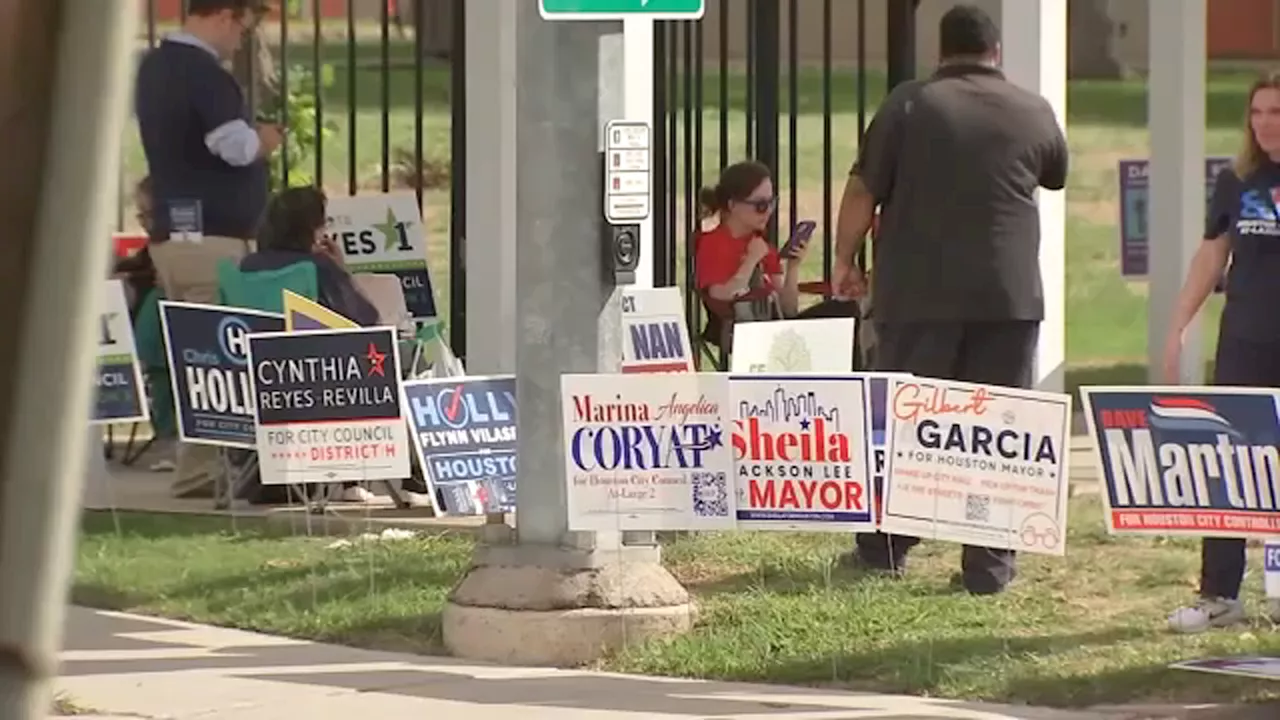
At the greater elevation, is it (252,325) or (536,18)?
(536,18)

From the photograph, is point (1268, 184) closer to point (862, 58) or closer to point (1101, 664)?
point (1101, 664)

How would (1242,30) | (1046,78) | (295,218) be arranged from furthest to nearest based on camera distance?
1. (1242,30)
2. (295,218)
3. (1046,78)

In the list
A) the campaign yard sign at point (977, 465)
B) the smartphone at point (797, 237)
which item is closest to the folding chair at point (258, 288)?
the smartphone at point (797, 237)

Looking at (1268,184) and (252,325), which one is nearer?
(1268,184)

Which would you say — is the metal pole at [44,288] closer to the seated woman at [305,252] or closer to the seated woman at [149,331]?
the seated woman at [305,252]

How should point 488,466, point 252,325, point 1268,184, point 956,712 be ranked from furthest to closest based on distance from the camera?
point 252,325, point 488,466, point 1268,184, point 956,712

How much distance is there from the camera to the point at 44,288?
4.60ft

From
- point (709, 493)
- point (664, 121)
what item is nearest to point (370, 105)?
point (664, 121)

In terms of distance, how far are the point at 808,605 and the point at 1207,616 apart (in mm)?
1196

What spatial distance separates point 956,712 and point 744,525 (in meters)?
1.13

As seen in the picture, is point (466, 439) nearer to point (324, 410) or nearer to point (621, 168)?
point (324, 410)

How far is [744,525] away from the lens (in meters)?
7.36

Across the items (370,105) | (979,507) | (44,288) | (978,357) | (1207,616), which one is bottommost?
(1207,616)

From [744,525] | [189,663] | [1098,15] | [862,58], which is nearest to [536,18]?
[744,525]
